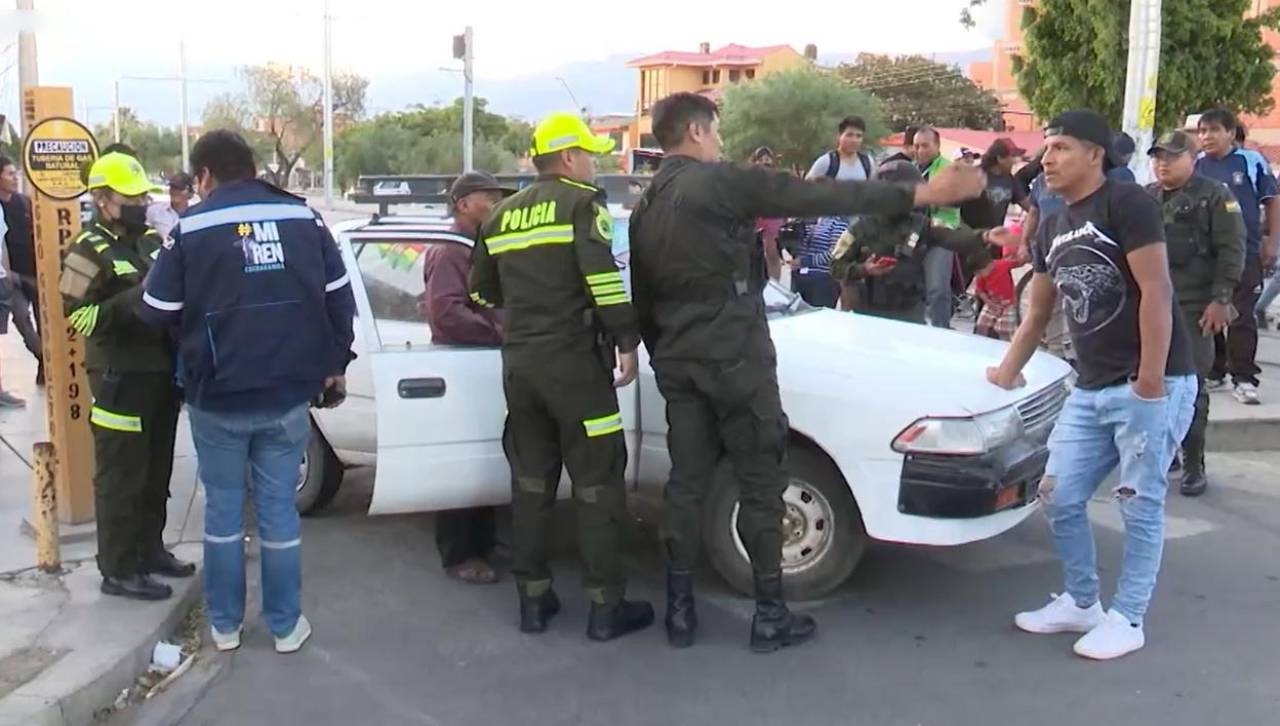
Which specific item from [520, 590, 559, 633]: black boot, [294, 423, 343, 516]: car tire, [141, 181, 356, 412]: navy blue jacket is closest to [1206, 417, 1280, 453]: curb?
[520, 590, 559, 633]: black boot

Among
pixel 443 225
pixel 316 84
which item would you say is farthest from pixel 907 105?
pixel 443 225

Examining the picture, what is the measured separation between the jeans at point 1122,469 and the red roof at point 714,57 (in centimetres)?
7674

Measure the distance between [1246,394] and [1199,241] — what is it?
8.45 ft

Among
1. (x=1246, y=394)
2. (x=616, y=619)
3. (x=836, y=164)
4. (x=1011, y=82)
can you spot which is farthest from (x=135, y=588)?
(x=1011, y=82)

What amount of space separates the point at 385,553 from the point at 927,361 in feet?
8.63

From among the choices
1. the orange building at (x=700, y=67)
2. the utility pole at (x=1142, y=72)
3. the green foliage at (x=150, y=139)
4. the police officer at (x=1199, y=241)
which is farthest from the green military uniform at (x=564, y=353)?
the green foliage at (x=150, y=139)

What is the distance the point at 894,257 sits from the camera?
23.5 feet

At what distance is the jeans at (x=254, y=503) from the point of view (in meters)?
4.38

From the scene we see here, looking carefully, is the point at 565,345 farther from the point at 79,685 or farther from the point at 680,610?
the point at 79,685

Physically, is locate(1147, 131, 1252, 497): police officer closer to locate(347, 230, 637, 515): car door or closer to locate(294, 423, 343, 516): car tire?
locate(347, 230, 637, 515): car door

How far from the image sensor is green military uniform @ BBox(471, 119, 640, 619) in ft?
14.4

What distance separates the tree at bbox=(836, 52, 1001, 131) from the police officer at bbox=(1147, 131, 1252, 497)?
166 feet

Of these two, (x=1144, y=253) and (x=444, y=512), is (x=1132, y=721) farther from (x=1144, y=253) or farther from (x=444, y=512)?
(x=444, y=512)

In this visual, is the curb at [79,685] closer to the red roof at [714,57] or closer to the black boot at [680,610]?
the black boot at [680,610]
